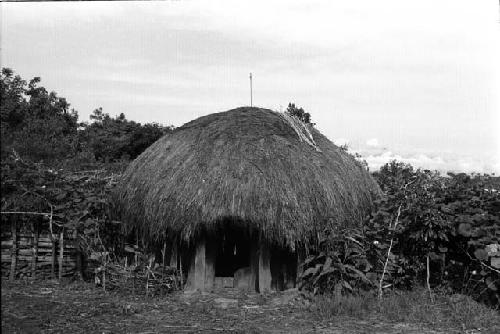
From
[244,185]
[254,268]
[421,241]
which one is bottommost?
[254,268]

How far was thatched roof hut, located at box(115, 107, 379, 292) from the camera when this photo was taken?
7512 millimetres

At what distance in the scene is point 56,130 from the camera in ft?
20.1

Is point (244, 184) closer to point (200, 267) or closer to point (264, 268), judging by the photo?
point (264, 268)

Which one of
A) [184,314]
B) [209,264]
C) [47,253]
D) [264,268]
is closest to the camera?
[184,314]

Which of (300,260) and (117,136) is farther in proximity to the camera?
(117,136)

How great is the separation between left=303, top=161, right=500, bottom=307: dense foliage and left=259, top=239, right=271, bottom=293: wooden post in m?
0.57

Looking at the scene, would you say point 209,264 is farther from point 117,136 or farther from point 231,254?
point 117,136

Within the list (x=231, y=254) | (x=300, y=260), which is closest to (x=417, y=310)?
(x=300, y=260)

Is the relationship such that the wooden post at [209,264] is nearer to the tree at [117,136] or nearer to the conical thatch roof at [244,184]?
the conical thatch roof at [244,184]

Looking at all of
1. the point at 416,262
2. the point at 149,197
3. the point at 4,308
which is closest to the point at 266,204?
the point at 149,197

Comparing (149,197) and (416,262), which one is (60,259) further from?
(416,262)

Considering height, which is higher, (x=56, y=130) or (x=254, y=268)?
(x=56, y=130)

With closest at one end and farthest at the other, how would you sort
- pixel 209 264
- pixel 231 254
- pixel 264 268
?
1. pixel 264 268
2. pixel 209 264
3. pixel 231 254

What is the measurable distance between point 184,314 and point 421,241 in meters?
3.67
